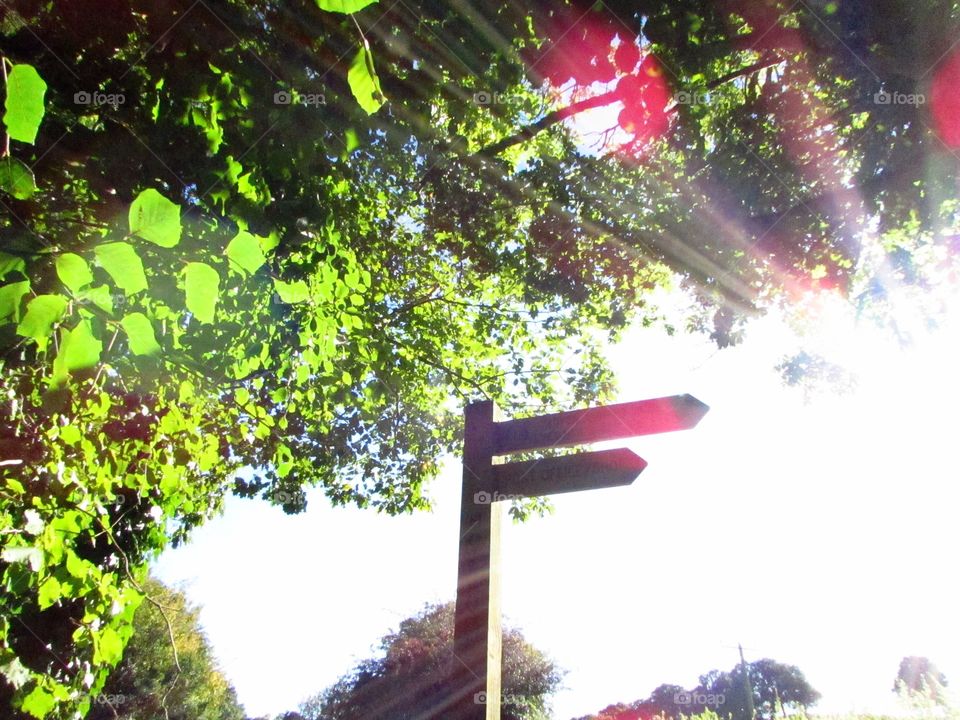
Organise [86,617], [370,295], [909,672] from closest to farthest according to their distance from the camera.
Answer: [86,617] → [370,295] → [909,672]

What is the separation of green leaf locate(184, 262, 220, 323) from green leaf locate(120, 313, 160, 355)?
3.8 inches

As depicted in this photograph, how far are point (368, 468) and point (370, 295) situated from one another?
3530 millimetres

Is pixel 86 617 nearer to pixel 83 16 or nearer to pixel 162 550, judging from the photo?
pixel 162 550

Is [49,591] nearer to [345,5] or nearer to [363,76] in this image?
[363,76]

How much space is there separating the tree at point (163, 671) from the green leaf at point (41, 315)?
26.7 m

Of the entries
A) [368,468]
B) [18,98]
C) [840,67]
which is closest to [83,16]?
[18,98]

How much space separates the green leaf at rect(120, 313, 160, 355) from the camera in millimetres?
1146

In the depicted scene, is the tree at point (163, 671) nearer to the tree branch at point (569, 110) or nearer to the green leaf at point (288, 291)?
the tree branch at point (569, 110)

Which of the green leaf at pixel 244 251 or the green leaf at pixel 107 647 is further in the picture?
the green leaf at pixel 107 647

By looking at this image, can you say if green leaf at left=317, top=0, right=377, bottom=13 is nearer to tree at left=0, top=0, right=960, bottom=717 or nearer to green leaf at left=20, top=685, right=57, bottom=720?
tree at left=0, top=0, right=960, bottom=717

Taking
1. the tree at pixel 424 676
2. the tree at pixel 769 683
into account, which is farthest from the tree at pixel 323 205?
the tree at pixel 769 683

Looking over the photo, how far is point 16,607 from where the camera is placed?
3129 millimetres

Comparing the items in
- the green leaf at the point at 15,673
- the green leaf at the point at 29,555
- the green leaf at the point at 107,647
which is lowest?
the green leaf at the point at 15,673

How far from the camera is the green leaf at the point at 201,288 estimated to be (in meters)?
1.18
